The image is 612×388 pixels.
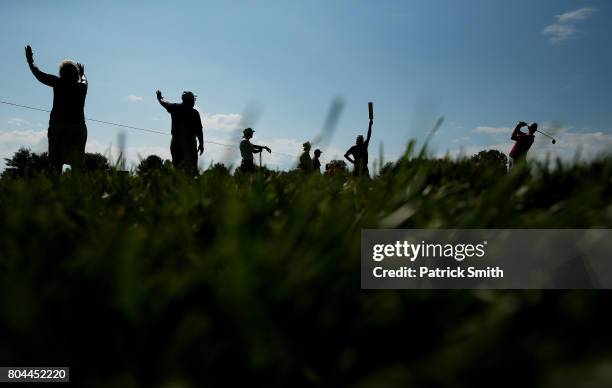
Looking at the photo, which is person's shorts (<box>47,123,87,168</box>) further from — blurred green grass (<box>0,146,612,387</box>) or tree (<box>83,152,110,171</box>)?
blurred green grass (<box>0,146,612,387</box>)

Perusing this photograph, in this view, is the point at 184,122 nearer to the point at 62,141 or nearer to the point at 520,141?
the point at 62,141

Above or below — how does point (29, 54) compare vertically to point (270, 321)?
above

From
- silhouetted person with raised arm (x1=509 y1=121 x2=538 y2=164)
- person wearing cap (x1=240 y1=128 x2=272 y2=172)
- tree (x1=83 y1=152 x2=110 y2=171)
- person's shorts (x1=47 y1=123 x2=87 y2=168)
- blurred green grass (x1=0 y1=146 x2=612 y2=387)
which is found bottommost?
blurred green grass (x1=0 y1=146 x2=612 y2=387)

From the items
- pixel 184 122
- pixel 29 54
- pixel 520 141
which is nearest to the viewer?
pixel 29 54

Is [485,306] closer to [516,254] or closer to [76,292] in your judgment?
[516,254]

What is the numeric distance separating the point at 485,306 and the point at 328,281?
0.30m

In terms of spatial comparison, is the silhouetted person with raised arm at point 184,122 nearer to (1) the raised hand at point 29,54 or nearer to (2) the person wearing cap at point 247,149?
(2) the person wearing cap at point 247,149

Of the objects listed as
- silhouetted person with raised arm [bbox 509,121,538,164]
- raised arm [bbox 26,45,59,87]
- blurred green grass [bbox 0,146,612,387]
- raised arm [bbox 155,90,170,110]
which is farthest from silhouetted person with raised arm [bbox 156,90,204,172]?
silhouetted person with raised arm [bbox 509,121,538,164]

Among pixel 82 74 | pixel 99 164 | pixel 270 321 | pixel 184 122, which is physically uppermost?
pixel 82 74

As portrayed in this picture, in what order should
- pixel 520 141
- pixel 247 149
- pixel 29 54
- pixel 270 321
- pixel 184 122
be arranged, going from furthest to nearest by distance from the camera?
pixel 520 141
pixel 247 149
pixel 184 122
pixel 29 54
pixel 270 321

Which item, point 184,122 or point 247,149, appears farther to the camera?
point 247,149

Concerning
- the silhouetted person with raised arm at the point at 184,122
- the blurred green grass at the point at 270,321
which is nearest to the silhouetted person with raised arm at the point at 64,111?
the silhouetted person with raised arm at the point at 184,122

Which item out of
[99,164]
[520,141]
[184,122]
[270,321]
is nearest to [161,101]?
[184,122]

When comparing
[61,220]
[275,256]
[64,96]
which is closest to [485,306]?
[275,256]
